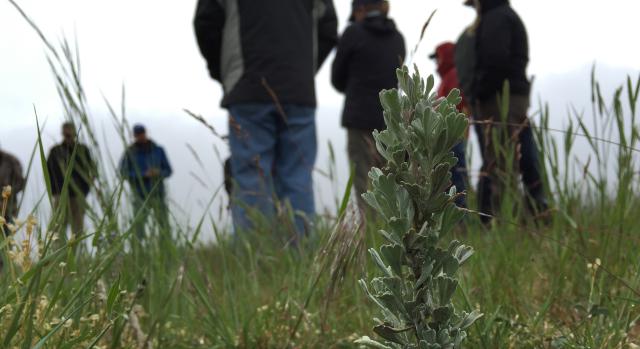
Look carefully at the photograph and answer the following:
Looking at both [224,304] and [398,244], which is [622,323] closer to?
[398,244]

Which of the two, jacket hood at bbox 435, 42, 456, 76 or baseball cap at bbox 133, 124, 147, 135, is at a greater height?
jacket hood at bbox 435, 42, 456, 76

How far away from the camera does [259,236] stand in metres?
2.34

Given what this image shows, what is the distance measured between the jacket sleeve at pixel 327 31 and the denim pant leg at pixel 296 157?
0.55 metres

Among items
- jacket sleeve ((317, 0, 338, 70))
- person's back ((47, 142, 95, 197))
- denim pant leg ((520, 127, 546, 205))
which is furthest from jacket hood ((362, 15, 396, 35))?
person's back ((47, 142, 95, 197))

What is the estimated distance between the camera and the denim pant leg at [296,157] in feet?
13.1

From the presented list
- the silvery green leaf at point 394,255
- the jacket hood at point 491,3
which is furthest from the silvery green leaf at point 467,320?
the jacket hood at point 491,3

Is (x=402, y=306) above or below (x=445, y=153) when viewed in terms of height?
below

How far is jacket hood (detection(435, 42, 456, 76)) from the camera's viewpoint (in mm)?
5516

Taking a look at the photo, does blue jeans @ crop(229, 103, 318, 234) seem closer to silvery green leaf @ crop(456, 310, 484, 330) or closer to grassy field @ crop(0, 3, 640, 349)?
grassy field @ crop(0, 3, 640, 349)

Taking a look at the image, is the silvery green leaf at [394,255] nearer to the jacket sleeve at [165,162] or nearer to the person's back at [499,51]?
the person's back at [499,51]

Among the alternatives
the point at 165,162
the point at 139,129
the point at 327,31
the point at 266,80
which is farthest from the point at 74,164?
the point at 139,129

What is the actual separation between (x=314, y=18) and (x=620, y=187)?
3060mm

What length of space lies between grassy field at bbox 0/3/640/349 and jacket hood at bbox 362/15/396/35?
3.41 m

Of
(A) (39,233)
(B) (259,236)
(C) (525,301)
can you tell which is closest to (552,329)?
(C) (525,301)
